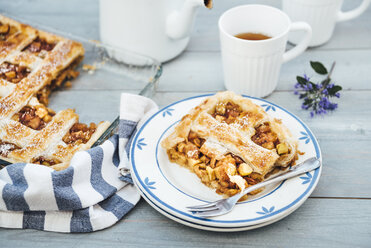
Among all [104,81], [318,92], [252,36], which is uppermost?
[252,36]

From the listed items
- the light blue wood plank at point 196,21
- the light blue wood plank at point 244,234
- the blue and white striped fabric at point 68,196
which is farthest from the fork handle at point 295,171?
the light blue wood plank at point 196,21

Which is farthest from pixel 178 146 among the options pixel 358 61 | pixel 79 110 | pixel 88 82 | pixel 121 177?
pixel 358 61

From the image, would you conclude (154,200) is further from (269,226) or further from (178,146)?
(269,226)

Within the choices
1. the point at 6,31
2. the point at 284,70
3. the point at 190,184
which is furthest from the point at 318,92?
the point at 6,31

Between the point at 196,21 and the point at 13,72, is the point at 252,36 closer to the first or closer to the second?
the point at 196,21

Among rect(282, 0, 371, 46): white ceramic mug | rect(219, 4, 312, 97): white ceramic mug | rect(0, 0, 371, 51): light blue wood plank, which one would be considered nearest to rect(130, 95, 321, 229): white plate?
rect(219, 4, 312, 97): white ceramic mug
